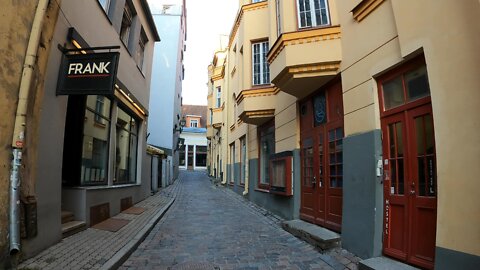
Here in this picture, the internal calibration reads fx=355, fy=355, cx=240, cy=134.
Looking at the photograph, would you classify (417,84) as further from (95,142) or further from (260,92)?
(95,142)

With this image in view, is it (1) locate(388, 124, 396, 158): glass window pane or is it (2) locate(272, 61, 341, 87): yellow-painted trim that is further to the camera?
(2) locate(272, 61, 341, 87): yellow-painted trim

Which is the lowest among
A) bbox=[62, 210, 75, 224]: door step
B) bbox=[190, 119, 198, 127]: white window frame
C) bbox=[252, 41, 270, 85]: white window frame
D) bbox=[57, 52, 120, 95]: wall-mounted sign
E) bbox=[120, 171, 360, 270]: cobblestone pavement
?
bbox=[120, 171, 360, 270]: cobblestone pavement

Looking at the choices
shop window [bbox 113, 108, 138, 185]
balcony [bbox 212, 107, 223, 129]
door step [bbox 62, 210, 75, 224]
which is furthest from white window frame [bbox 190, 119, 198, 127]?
door step [bbox 62, 210, 75, 224]

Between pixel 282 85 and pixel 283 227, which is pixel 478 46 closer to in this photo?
pixel 282 85

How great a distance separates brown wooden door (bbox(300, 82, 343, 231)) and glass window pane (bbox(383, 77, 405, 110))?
1545 millimetres

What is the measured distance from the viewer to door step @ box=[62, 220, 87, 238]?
615 centimetres

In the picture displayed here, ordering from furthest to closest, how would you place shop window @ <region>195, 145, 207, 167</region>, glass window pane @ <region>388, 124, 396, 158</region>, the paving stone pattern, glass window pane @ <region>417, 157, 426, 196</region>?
shop window @ <region>195, 145, 207, 167</region>, glass window pane @ <region>388, 124, 396, 158</region>, the paving stone pattern, glass window pane @ <region>417, 157, 426, 196</region>

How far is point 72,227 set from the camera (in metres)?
6.44

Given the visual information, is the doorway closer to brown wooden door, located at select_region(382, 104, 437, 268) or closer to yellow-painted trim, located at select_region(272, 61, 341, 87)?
brown wooden door, located at select_region(382, 104, 437, 268)

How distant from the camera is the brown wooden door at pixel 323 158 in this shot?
6.97m

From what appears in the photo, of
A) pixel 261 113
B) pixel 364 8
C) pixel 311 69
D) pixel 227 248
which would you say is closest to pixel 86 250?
Result: pixel 227 248

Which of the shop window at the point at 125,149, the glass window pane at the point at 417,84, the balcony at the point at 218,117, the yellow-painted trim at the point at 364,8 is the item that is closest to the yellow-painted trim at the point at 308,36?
the yellow-painted trim at the point at 364,8

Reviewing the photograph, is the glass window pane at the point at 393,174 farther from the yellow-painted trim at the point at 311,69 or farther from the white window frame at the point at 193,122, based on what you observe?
the white window frame at the point at 193,122

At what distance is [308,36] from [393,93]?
2471 millimetres
